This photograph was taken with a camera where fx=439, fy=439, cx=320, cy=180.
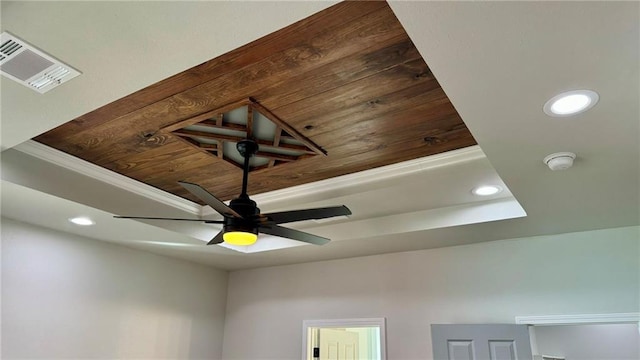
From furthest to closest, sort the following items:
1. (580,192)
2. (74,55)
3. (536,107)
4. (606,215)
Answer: (606,215), (580,192), (536,107), (74,55)

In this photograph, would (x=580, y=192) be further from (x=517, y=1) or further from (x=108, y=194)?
(x=108, y=194)

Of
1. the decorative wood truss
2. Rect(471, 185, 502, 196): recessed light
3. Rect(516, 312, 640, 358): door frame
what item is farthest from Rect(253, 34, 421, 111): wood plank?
Rect(516, 312, 640, 358): door frame

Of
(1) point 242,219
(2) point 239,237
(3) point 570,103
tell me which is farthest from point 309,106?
(3) point 570,103

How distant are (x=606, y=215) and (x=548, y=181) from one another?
985mm

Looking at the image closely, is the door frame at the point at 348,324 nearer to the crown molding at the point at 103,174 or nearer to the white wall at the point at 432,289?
the white wall at the point at 432,289

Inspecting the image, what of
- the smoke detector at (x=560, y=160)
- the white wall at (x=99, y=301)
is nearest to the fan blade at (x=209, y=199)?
the smoke detector at (x=560, y=160)

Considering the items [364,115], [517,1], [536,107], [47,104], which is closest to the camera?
[517,1]

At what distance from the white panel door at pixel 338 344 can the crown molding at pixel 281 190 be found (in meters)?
1.94

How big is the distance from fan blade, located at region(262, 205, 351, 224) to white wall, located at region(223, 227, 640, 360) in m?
1.91

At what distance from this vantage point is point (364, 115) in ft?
7.79

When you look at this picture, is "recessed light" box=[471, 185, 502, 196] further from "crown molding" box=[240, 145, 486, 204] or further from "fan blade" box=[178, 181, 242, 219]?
"fan blade" box=[178, 181, 242, 219]

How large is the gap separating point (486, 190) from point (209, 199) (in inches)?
75.8

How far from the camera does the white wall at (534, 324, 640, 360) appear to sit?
11.7 ft

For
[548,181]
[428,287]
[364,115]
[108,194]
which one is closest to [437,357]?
[428,287]
